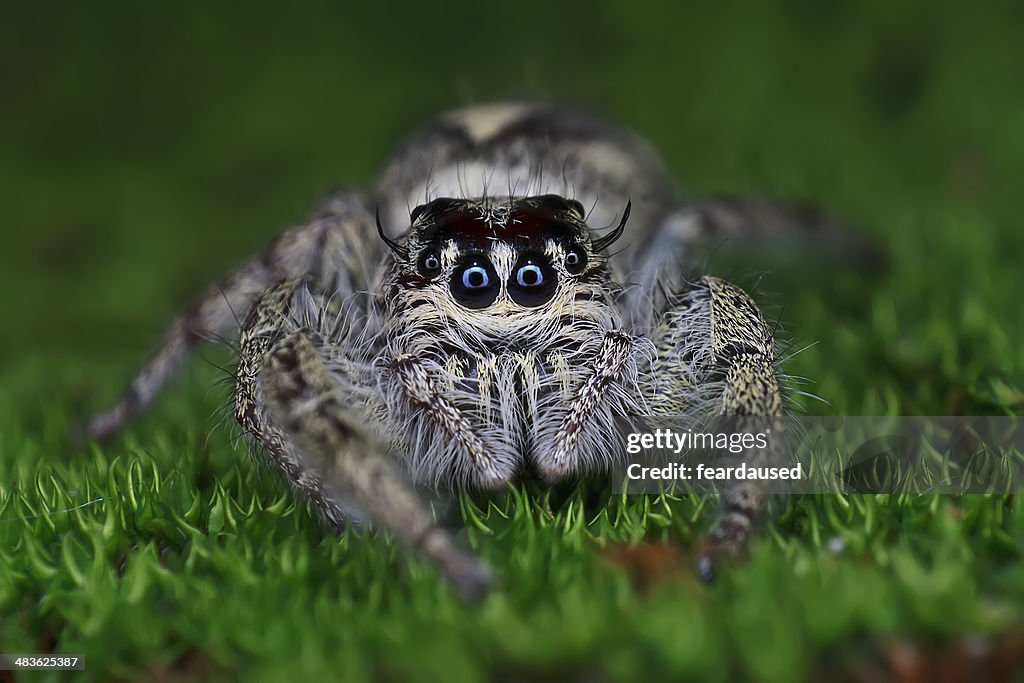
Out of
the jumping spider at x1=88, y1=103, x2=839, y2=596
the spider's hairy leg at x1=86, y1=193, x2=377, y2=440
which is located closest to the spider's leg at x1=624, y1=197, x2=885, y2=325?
the jumping spider at x1=88, y1=103, x2=839, y2=596

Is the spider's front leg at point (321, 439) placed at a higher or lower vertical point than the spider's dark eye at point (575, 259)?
lower

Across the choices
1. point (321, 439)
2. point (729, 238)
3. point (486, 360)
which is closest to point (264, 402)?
point (321, 439)

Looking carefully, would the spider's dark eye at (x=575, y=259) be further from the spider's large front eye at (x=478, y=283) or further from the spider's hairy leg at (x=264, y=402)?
the spider's hairy leg at (x=264, y=402)

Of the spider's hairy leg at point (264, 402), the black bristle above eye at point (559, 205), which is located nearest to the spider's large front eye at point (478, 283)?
the black bristle above eye at point (559, 205)

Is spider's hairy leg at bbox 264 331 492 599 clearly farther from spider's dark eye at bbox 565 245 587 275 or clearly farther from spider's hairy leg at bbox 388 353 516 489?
spider's dark eye at bbox 565 245 587 275

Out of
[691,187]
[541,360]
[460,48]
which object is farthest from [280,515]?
[460,48]

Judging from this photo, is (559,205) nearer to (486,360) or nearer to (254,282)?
(486,360)

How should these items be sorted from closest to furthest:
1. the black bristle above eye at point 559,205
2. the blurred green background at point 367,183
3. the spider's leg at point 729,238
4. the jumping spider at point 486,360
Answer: the blurred green background at point 367,183, the jumping spider at point 486,360, the black bristle above eye at point 559,205, the spider's leg at point 729,238
